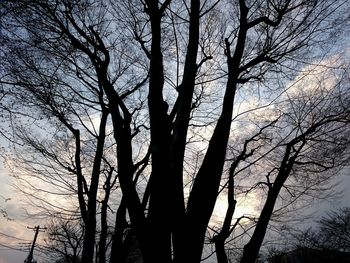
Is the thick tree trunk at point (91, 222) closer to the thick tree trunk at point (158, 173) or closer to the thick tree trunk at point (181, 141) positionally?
the thick tree trunk at point (158, 173)

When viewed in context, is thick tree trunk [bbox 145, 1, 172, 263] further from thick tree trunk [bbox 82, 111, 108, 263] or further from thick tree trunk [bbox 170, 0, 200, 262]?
thick tree trunk [bbox 82, 111, 108, 263]

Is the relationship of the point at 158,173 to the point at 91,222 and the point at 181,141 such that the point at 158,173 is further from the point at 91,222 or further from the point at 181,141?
the point at 91,222

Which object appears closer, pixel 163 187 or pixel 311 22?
pixel 163 187

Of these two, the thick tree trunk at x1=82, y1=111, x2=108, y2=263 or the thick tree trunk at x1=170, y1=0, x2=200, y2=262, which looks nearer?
the thick tree trunk at x1=170, y1=0, x2=200, y2=262

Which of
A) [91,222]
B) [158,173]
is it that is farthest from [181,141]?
[91,222]

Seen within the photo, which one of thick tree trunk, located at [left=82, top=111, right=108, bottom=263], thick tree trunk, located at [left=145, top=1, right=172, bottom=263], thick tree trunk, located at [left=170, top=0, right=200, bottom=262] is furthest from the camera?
thick tree trunk, located at [left=82, top=111, right=108, bottom=263]

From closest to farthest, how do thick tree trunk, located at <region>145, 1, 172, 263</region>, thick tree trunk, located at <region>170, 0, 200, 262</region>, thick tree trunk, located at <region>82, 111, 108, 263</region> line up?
thick tree trunk, located at <region>145, 1, 172, 263</region>, thick tree trunk, located at <region>170, 0, 200, 262</region>, thick tree trunk, located at <region>82, 111, 108, 263</region>

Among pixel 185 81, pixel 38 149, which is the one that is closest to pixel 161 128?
pixel 185 81

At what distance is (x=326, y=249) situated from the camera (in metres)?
34.5

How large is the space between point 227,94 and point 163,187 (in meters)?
1.80

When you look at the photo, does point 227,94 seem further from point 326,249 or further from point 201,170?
point 326,249

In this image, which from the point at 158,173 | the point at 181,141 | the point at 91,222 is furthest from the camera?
the point at 91,222

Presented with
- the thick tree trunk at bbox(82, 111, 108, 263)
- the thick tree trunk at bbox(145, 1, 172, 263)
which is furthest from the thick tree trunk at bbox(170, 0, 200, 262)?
the thick tree trunk at bbox(82, 111, 108, 263)

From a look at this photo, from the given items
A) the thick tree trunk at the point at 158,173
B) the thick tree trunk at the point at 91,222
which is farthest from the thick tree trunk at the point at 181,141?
the thick tree trunk at the point at 91,222
